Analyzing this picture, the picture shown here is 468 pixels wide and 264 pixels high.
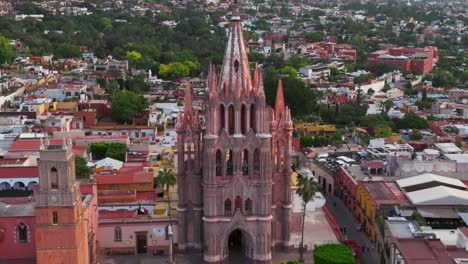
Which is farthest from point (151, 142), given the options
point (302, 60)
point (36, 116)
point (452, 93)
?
point (302, 60)

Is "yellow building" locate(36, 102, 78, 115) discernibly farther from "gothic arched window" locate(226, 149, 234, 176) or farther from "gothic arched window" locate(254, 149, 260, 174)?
"gothic arched window" locate(254, 149, 260, 174)

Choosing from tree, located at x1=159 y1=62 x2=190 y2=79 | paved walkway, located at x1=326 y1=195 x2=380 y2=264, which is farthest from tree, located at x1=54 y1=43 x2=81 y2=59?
paved walkway, located at x1=326 y1=195 x2=380 y2=264

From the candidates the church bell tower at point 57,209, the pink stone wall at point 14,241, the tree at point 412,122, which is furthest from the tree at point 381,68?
the church bell tower at point 57,209

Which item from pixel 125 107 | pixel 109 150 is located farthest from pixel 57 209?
pixel 125 107

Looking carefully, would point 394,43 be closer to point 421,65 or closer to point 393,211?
point 421,65

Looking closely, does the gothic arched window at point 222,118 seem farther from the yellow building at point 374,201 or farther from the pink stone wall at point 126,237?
the yellow building at point 374,201

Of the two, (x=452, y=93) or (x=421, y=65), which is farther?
(x=421, y=65)
